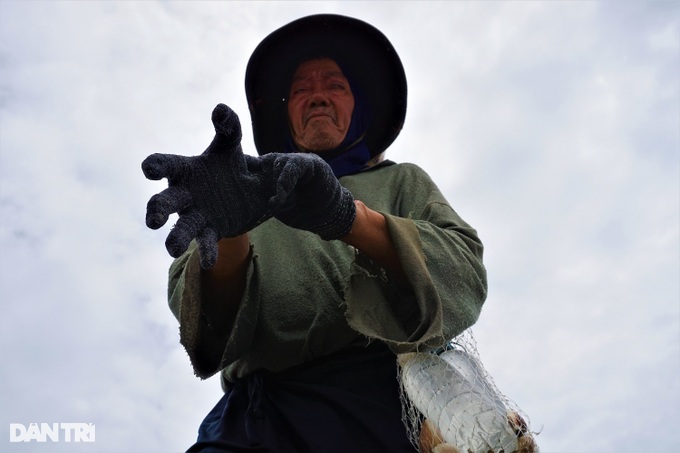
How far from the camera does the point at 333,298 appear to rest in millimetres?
2795

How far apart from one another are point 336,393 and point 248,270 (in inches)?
21.7

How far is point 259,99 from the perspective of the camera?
399cm

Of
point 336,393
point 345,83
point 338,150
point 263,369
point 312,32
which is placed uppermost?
point 312,32

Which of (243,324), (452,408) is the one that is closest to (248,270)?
(243,324)

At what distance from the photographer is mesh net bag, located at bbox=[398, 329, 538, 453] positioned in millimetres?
2201

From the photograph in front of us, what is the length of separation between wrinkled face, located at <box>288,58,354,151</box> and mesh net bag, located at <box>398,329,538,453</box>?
Result: 1377 mm

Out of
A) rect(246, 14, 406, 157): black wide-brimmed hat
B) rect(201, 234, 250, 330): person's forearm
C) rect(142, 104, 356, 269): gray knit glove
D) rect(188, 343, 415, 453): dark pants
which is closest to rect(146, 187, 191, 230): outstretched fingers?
rect(142, 104, 356, 269): gray knit glove

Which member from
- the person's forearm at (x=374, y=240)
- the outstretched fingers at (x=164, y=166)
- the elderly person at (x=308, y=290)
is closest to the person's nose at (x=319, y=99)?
the elderly person at (x=308, y=290)

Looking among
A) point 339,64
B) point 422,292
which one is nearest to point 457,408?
point 422,292

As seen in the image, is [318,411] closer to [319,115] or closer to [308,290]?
[308,290]

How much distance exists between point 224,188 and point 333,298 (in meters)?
0.85

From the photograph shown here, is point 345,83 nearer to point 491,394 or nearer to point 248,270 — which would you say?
point 248,270

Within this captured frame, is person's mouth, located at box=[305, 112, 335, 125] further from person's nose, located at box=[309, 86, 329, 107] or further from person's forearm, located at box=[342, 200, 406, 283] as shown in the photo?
person's forearm, located at box=[342, 200, 406, 283]

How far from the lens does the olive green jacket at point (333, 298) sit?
254 centimetres
